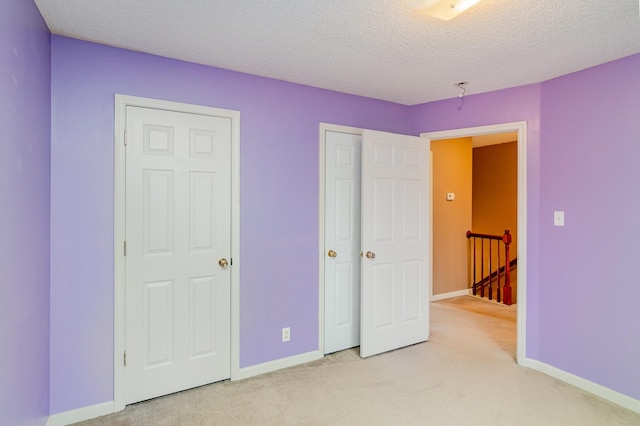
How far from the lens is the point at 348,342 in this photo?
3.28 metres

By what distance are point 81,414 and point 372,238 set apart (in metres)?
2.41

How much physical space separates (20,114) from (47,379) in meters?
1.53

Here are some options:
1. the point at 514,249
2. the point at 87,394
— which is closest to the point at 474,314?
the point at 514,249

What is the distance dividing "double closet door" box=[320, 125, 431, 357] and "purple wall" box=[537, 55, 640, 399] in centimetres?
105

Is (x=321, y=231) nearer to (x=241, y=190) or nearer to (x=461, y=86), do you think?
(x=241, y=190)

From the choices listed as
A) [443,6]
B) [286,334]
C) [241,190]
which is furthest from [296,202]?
[443,6]

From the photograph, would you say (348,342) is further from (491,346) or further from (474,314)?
(474,314)

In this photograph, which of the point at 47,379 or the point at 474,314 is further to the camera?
the point at 474,314

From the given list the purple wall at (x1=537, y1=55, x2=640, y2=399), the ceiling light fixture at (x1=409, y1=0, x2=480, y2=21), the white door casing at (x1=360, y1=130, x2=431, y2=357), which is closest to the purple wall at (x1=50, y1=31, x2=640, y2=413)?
the purple wall at (x1=537, y1=55, x2=640, y2=399)

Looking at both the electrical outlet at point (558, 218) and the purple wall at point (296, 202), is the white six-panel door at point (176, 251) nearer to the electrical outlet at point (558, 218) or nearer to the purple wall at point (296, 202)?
the purple wall at point (296, 202)

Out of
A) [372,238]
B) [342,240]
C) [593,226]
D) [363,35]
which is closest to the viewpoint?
[363,35]

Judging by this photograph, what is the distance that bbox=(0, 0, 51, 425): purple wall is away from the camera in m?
1.39

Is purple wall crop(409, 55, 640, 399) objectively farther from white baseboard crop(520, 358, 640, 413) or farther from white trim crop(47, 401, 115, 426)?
white trim crop(47, 401, 115, 426)

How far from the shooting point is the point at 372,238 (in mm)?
3131
